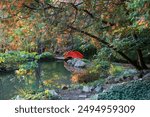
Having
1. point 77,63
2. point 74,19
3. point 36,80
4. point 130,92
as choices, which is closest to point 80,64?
point 77,63

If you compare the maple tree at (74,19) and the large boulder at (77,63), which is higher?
the maple tree at (74,19)

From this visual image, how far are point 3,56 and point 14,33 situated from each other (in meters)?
5.10

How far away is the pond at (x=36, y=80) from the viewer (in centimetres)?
1207

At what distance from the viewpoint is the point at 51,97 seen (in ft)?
26.5

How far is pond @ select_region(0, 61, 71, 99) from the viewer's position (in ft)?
39.6

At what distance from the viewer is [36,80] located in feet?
46.9

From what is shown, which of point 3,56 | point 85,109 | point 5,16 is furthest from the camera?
point 3,56

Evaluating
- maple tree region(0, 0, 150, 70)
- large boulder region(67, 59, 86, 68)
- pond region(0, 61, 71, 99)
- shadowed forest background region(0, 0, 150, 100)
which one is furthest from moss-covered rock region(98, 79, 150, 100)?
large boulder region(67, 59, 86, 68)

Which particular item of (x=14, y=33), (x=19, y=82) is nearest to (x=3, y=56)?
(x=19, y=82)

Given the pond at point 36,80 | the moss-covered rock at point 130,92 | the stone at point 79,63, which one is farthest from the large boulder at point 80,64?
the moss-covered rock at point 130,92

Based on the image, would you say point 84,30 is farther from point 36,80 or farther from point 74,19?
point 36,80

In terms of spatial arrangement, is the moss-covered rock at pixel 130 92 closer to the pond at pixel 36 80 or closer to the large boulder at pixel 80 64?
the pond at pixel 36 80

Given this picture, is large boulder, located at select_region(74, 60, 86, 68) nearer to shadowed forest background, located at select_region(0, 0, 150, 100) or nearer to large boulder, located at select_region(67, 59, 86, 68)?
large boulder, located at select_region(67, 59, 86, 68)

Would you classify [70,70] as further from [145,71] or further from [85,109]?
[85,109]
